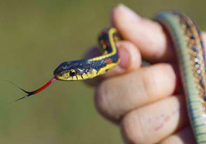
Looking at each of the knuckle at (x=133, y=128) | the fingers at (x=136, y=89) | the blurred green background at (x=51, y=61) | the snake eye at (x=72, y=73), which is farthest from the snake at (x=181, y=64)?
the blurred green background at (x=51, y=61)

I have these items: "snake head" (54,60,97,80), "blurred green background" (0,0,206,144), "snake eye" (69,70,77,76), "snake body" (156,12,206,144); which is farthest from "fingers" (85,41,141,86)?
"blurred green background" (0,0,206,144)

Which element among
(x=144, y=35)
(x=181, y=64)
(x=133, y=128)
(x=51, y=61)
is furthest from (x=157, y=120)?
(x=51, y=61)

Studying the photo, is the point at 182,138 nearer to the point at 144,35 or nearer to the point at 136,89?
the point at 136,89

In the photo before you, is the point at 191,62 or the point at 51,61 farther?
the point at 51,61

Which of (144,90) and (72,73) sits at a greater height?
(72,73)

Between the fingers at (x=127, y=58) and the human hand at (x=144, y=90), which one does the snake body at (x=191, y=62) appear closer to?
the human hand at (x=144, y=90)

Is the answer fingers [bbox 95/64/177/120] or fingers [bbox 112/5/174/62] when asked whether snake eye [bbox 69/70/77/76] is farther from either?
fingers [bbox 112/5/174/62]
